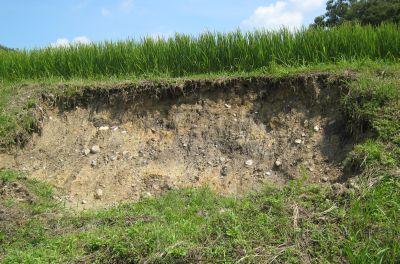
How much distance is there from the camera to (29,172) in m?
5.82

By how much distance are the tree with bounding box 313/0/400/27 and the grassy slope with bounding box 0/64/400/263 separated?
9.43 m

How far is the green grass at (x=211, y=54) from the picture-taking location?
661 centimetres

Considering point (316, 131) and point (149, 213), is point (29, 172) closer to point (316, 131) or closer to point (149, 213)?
point (149, 213)

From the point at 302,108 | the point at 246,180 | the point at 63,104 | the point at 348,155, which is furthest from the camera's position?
the point at 63,104

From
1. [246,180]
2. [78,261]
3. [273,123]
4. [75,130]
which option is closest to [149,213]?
[78,261]

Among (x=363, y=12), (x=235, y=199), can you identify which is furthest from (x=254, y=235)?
(x=363, y=12)

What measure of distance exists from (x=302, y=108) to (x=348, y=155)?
1253 millimetres

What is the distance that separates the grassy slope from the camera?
3.11 m

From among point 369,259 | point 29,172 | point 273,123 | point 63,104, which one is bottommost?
point 369,259

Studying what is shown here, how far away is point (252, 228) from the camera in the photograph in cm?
337

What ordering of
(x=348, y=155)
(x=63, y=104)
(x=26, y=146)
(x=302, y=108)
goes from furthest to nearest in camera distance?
(x=63, y=104) < (x=26, y=146) < (x=302, y=108) < (x=348, y=155)

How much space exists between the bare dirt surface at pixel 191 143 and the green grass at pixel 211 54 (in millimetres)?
750

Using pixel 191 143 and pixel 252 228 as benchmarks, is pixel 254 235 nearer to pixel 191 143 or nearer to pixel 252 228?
pixel 252 228

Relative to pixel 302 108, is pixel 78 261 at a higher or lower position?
lower
